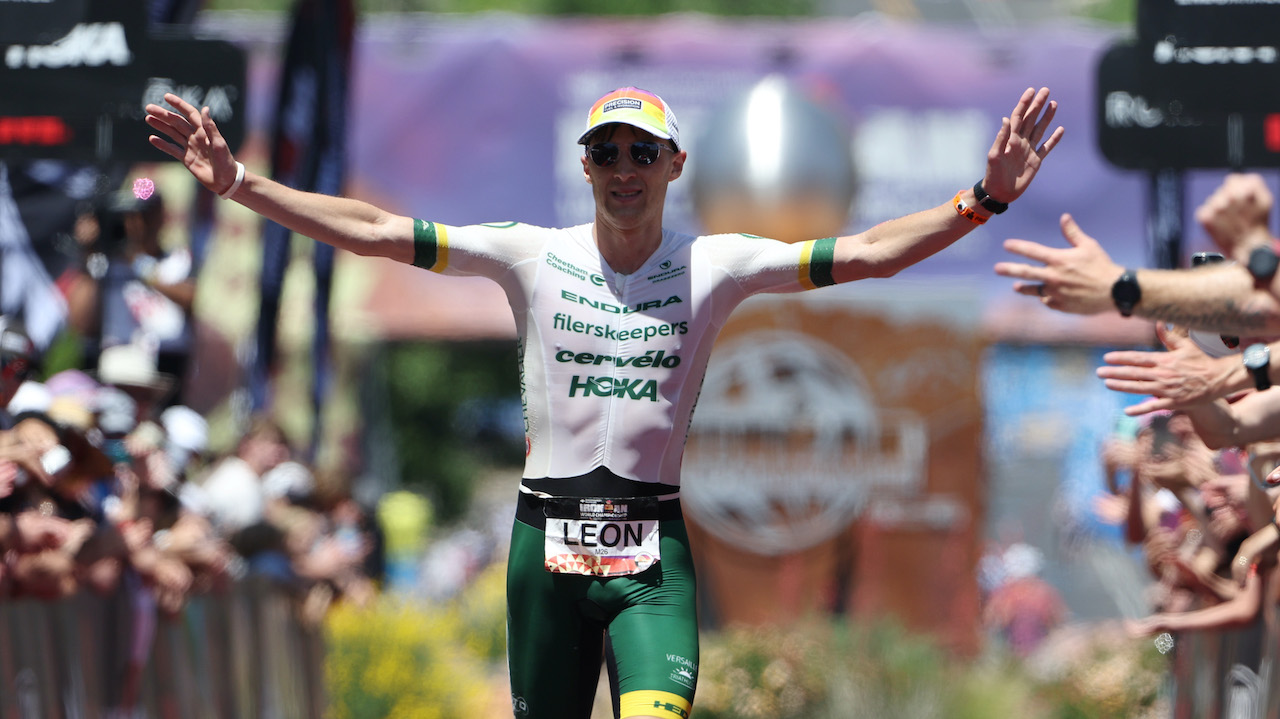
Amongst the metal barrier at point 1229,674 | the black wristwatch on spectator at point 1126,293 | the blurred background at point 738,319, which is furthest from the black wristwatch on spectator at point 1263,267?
the blurred background at point 738,319

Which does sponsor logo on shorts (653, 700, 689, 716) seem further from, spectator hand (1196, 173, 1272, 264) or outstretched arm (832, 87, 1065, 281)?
spectator hand (1196, 173, 1272, 264)

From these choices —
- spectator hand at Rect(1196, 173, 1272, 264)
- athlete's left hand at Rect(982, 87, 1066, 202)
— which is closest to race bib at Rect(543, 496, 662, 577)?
athlete's left hand at Rect(982, 87, 1066, 202)

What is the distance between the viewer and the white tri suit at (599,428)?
14.1 feet

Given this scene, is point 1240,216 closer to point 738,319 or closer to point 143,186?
point 143,186

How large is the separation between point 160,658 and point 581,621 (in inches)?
135

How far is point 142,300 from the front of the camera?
757cm

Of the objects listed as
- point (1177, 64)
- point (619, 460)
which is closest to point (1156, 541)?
point (1177, 64)

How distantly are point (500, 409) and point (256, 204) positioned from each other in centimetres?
2081

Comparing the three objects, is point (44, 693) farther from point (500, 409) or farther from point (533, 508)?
point (500, 409)

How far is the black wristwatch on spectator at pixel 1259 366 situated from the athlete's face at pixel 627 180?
182 cm

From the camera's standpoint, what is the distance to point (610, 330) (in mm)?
4371

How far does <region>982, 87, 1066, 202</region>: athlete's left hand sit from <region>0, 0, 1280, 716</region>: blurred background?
2.95 metres

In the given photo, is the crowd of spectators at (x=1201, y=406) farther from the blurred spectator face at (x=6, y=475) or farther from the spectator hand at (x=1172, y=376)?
the blurred spectator face at (x=6, y=475)

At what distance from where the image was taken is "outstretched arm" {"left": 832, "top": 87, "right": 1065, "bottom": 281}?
13.6 feet
